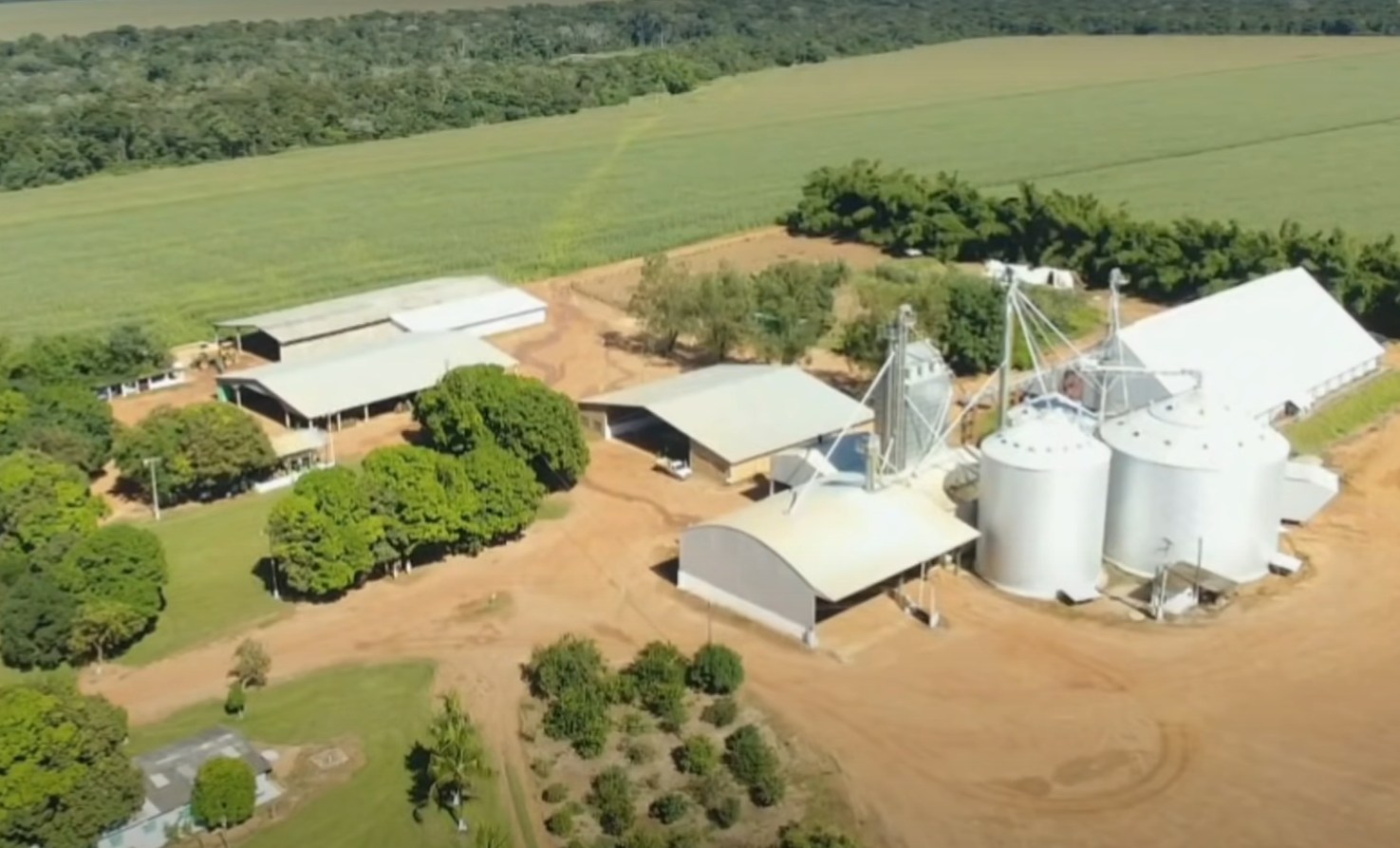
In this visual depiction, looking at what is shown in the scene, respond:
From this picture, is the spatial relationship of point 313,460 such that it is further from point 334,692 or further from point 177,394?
point 334,692

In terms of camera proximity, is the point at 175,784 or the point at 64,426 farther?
the point at 64,426

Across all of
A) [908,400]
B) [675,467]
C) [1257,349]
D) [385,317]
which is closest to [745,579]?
[908,400]

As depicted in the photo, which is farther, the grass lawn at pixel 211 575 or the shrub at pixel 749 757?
the grass lawn at pixel 211 575

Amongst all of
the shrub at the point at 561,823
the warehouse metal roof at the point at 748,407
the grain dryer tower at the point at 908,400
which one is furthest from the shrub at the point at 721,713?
the warehouse metal roof at the point at 748,407

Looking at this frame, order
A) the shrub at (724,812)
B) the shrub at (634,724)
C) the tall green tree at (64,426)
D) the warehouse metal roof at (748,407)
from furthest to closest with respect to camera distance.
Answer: the warehouse metal roof at (748,407) → the tall green tree at (64,426) → the shrub at (634,724) → the shrub at (724,812)

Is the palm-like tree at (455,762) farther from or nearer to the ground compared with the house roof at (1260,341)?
nearer to the ground

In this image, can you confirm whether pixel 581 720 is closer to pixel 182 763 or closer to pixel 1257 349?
pixel 182 763

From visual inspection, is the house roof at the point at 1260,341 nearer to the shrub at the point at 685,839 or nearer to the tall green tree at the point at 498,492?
the tall green tree at the point at 498,492

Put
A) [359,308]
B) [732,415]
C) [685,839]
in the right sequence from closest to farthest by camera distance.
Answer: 1. [685,839]
2. [732,415]
3. [359,308]
